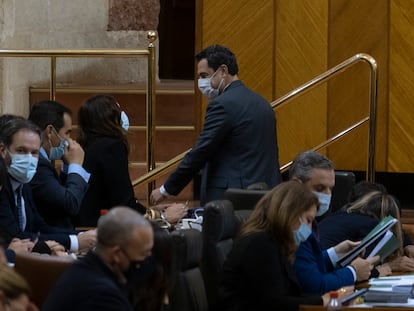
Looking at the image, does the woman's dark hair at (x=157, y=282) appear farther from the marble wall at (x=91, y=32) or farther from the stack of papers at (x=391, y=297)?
the marble wall at (x=91, y=32)

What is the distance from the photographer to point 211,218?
6.27 meters

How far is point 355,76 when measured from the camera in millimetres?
10727

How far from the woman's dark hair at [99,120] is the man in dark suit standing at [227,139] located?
44 cm

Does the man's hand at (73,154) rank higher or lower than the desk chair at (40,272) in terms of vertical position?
higher

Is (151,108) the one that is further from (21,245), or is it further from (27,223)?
(21,245)

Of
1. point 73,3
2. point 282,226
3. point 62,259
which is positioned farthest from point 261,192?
point 73,3

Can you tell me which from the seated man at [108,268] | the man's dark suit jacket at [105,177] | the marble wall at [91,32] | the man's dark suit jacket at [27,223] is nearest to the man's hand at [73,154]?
the man's dark suit jacket at [105,177]

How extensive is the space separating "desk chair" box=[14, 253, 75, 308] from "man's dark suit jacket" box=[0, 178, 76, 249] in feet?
2.88

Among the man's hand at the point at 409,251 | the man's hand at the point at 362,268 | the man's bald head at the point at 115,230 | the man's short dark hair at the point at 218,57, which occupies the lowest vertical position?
the man's hand at the point at 409,251

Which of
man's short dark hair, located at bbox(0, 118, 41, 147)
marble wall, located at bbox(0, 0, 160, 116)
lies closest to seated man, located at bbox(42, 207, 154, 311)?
man's short dark hair, located at bbox(0, 118, 41, 147)

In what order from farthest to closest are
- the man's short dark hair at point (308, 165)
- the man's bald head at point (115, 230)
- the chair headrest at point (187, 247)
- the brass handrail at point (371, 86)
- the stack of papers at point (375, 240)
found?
the brass handrail at point (371, 86) < the man's short dark hair at point (308, 165) < the stack of papers at point (375, 240) < the chair headrest at point (187, 247) < the man's bald head at point (115, 230)

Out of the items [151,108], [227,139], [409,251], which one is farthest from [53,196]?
[151,108]

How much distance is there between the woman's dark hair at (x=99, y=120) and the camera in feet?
25.7

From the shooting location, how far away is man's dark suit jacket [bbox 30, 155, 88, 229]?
23.3ft
